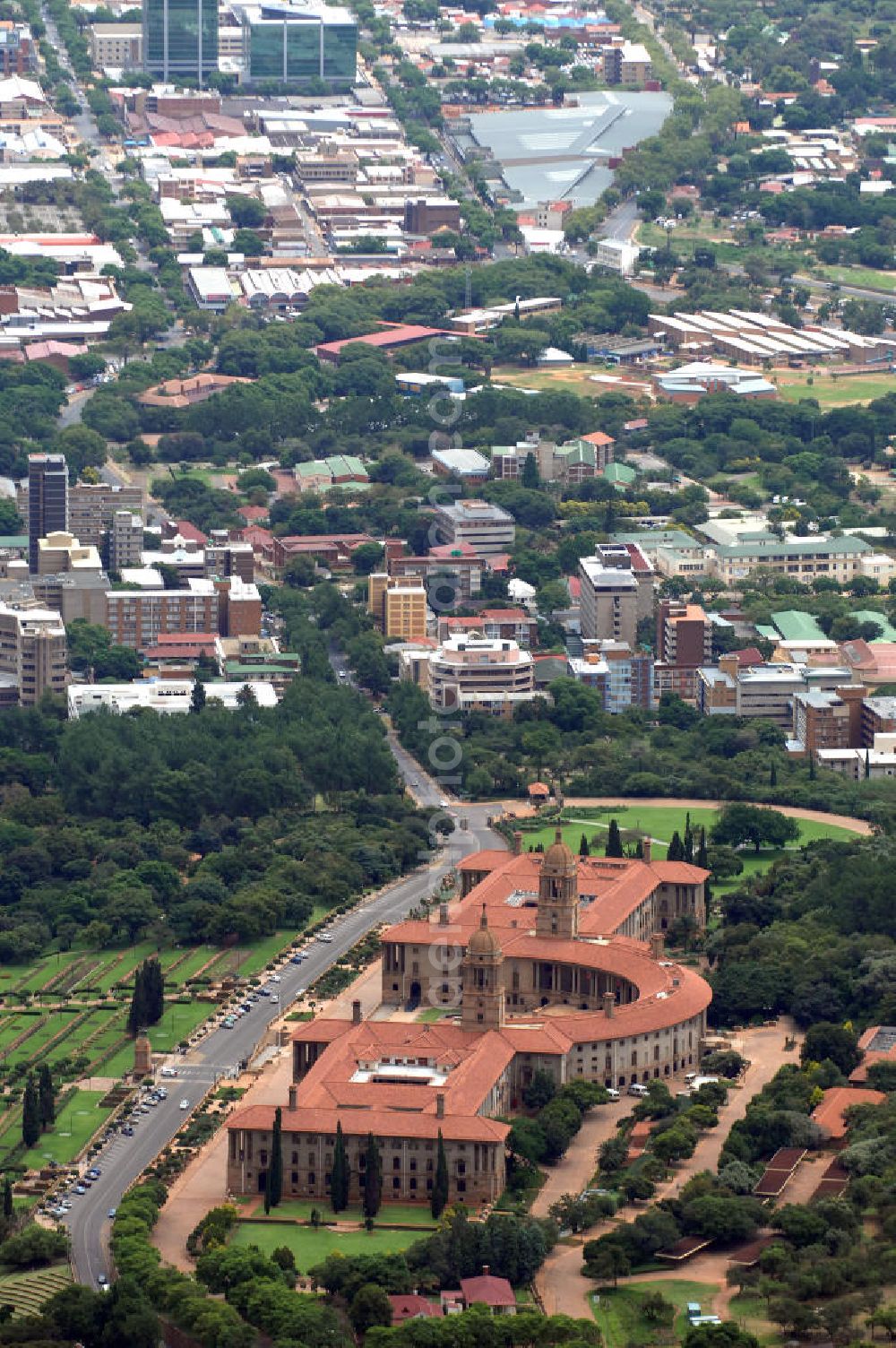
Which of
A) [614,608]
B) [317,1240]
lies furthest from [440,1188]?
[614,608]

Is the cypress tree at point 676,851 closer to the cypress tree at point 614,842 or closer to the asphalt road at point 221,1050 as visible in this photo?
the cypress tree at point 614,842

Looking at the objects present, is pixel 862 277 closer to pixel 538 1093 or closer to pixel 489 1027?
pixel 489 1027

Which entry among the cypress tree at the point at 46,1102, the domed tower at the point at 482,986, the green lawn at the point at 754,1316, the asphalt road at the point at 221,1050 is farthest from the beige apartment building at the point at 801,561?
the green lawn at the point at 754,1316

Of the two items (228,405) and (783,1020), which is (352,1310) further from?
(228,405)

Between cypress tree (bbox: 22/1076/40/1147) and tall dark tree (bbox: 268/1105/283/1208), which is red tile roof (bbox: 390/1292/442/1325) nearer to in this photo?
tall dark tree (bbox: 268/1105/283/1208)

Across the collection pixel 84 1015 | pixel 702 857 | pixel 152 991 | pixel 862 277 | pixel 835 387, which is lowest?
pixel 84 1015

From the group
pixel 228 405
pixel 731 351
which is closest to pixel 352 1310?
pixel 228 405
